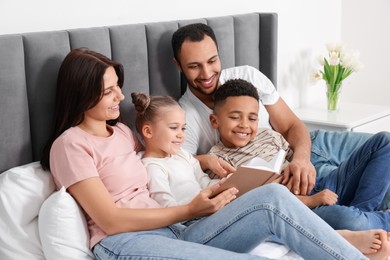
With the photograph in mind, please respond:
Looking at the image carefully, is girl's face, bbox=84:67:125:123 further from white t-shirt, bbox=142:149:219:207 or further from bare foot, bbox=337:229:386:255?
bare foot, bbox=337:229:386:255

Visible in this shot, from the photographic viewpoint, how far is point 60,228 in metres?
1.74

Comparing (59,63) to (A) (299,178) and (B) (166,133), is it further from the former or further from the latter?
(A) (299,178)

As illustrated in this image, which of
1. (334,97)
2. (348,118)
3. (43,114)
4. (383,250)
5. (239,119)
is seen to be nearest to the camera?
(383,250)

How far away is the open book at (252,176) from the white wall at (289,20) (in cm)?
85

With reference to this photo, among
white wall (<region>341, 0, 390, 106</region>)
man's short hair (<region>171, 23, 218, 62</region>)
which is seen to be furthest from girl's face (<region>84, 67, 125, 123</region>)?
white wall (<region>341, 0, 390, 106</region>)

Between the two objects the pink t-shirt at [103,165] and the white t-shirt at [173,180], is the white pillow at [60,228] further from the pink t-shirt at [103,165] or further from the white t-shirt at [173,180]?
the white t-shirt at [173,180]

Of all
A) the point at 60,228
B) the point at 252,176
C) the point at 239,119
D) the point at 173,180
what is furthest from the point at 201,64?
the point at 60,228

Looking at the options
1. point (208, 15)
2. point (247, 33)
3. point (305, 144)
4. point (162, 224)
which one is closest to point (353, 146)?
point (305, 144)

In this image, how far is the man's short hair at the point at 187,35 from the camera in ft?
7.70

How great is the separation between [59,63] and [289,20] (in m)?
1.72

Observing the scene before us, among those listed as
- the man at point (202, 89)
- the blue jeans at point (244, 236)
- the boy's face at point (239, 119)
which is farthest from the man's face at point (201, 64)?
the blue jeans at point (244, 236)

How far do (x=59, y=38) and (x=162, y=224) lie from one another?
0.72 m

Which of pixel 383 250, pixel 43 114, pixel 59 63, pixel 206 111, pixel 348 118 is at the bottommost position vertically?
pixel 383 250

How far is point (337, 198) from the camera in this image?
2117mm
